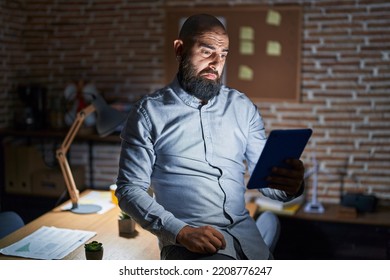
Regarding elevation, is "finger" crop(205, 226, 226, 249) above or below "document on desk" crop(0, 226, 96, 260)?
above

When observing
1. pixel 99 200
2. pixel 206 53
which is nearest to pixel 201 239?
pixel 206 53

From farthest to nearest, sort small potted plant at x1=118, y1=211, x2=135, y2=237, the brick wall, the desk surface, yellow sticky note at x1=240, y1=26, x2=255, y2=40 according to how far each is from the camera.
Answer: yellow sticky note at x1=240, y1=26, x2=255, y2=40 < the brick wall < the desk surface < small potted plant at x1=118, y1=211, x2=135, y2=237

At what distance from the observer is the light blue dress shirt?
173cm

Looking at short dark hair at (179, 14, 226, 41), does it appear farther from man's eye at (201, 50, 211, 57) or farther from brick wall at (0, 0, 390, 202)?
brick wall at (0, 0, 390, 202)

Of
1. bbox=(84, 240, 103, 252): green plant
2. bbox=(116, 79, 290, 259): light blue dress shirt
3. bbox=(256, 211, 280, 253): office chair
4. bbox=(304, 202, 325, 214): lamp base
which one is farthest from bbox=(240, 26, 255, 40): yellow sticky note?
bbox=(84, 240, 103, 252): green plant

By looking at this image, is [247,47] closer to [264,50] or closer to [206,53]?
[264,50]

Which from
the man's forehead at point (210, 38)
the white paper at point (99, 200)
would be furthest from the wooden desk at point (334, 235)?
the man's forehead at point (210, 38)

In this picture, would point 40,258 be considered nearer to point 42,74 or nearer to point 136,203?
point 136,203

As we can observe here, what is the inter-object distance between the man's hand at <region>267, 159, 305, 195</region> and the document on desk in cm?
80

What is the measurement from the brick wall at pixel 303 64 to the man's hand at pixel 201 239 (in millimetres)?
2261

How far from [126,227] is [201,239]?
0.64 meters

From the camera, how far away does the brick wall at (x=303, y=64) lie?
3.52m

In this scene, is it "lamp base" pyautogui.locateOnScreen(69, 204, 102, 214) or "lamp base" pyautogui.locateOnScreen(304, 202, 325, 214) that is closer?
"lamp base" pyautogui.locateOnScreen(69, 204, 102, 214)
